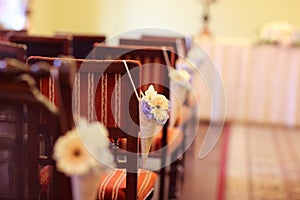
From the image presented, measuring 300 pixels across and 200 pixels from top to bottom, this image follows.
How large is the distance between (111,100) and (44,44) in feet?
4.22

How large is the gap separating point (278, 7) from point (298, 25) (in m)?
0.32

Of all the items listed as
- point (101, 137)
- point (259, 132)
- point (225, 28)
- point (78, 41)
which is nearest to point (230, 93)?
point (259, 132)

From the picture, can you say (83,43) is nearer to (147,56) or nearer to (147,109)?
(147,56)

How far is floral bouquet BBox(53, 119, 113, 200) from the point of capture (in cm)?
107

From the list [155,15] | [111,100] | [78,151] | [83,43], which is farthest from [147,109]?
[155,15]

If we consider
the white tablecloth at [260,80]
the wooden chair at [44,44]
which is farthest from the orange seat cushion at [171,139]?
the white tablecloth at [260,80]

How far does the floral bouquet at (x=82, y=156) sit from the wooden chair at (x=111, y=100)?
1.60 ft

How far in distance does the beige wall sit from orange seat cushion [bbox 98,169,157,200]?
401 centimetres

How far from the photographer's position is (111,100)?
1.67m

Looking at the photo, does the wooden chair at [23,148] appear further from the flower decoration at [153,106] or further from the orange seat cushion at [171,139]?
the orange seat cushion at [171,139]

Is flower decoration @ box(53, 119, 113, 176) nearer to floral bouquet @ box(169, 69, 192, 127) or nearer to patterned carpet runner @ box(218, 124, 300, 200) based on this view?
floral bouquet @ box(169, 69, 192, 127)

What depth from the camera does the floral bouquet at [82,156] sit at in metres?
1.07

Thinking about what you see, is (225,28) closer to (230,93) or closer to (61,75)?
(230,93)

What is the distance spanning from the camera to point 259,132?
15.9 feet
